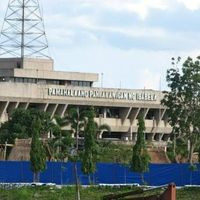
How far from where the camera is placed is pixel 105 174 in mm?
54188

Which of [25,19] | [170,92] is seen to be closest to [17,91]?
[25,19]

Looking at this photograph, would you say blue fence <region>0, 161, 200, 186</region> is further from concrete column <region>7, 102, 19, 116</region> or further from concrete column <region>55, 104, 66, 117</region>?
concrete column <region>55, 104, 66, 117</region>

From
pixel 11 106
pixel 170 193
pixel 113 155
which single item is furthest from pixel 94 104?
pixel 170 193

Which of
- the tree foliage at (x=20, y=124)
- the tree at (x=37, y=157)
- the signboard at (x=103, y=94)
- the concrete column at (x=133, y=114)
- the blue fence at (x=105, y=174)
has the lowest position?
the blue fence at (x=105, y=174)

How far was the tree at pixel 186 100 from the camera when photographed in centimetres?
5850

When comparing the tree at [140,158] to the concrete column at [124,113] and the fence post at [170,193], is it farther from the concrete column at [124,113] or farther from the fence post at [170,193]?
the concrete column at [124,113]

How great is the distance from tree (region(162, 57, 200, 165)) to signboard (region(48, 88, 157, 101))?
4534 centimetres

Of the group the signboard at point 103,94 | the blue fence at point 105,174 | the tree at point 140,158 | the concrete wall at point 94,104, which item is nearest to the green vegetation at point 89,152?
the blue fence at point 105,174

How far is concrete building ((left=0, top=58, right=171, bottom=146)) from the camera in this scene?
102688 millimetres

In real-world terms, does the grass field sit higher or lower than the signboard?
lower

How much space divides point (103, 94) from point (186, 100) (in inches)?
1963

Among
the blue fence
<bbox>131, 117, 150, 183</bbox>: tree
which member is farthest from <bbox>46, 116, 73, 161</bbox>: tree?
<bbox>131, 117, 150, 183</bbox>: tree

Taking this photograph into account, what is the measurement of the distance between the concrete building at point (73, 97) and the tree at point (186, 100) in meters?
39.8

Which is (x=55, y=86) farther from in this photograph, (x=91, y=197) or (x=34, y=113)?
(x=91, y=197)
